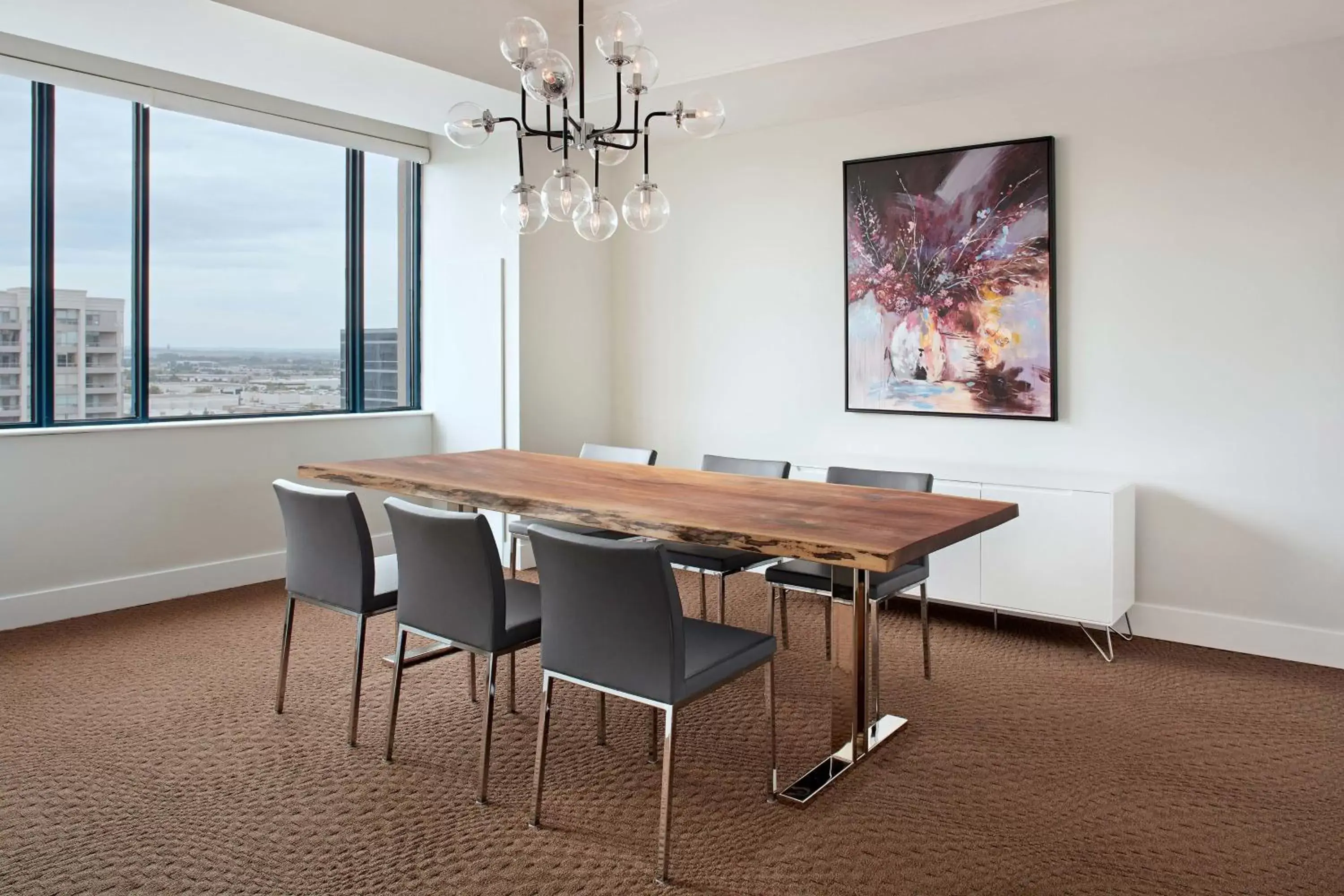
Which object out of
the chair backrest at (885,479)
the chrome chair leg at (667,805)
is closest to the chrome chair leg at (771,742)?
the chrome chair leg at (667,805)

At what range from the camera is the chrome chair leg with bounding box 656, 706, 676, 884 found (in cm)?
236

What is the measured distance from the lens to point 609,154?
11.3 feet

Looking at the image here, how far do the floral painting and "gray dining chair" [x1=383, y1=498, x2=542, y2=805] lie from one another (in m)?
2.83

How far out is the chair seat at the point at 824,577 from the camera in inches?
139

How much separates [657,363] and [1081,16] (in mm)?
3196

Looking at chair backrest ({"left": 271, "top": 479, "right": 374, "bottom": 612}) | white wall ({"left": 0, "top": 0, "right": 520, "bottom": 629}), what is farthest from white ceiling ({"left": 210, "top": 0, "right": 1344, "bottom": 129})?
chair backrest ({"left": 271, "top": 479, "right": 374, "bottom": 612})

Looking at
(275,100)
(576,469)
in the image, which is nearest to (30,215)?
(275,100)

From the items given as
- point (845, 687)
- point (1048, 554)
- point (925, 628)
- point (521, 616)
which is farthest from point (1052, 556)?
point (521, 616)

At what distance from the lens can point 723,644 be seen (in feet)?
8.78

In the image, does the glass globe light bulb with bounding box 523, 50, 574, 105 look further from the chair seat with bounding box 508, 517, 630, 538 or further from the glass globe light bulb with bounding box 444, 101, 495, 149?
the chair seat with bounding box 508, 517, 630, 538

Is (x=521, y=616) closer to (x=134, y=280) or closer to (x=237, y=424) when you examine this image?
(x=237, y=424)

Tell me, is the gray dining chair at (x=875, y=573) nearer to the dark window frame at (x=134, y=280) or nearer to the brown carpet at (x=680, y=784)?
the brown carpet at (x=680, y=784)

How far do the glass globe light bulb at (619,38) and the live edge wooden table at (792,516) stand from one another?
4.64 ft

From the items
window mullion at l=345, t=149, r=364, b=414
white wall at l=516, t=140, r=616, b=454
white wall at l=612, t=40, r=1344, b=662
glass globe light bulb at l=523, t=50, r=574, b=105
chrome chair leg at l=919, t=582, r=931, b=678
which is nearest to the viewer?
glass globe light bulb at l=523, t=50, r=574, b=105
